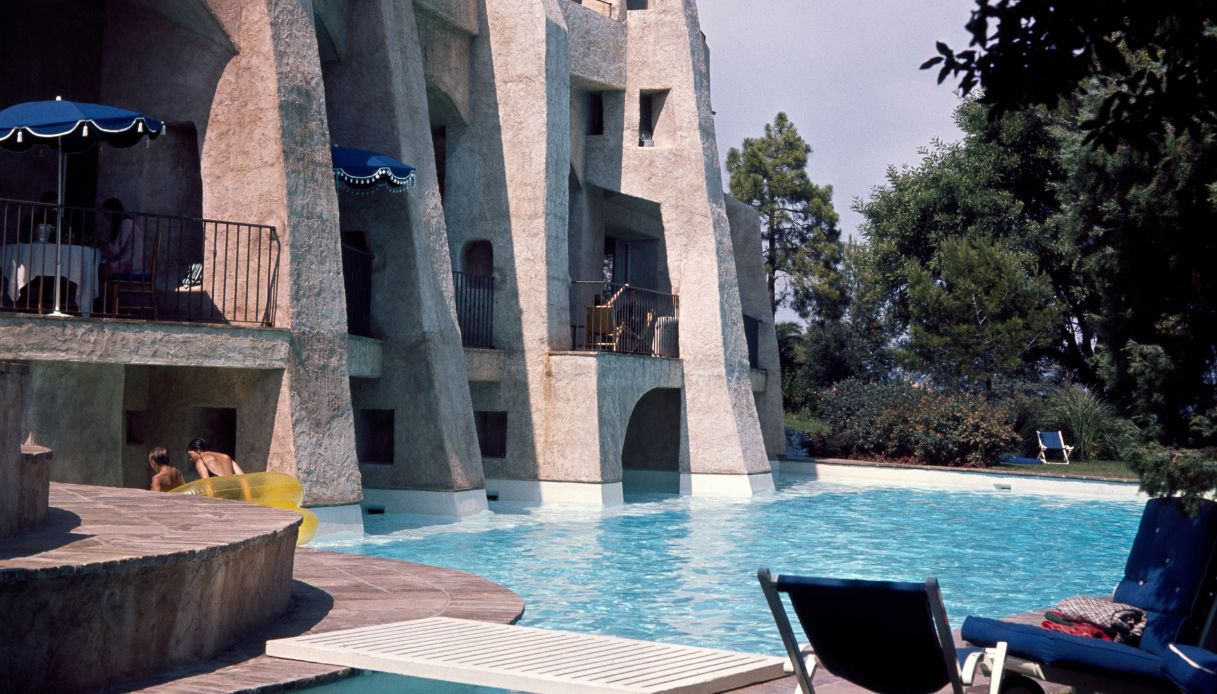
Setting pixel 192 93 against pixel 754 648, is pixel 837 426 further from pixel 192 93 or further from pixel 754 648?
pixel 754 648

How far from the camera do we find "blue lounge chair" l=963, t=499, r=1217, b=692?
5.97 meters

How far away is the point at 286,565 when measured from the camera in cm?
784

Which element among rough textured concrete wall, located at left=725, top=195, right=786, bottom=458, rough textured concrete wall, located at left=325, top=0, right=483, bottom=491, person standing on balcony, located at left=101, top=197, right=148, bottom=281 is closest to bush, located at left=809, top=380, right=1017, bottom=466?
rough textured concrete wall, located at left=725, top=195, right=786, bottom=458

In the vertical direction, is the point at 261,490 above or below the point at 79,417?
below

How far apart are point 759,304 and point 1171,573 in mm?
24110

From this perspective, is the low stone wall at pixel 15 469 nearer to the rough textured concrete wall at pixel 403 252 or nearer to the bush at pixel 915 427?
the rough textured concrete wall at pixel 403 252

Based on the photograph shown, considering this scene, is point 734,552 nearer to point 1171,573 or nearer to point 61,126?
point 61,126

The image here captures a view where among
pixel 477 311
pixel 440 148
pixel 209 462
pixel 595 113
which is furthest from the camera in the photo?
pixel 595 113

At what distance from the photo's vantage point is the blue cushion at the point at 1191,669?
17.2 feet

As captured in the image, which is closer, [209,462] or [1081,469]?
[209,462]

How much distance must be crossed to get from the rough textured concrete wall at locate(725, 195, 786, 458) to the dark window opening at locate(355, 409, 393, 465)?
12.9 metres

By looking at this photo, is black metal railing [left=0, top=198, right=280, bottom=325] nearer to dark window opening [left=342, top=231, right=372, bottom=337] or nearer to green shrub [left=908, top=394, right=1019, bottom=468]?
dark window opening [left=342, top=231, right=372, bottom=337]

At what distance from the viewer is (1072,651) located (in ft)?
19.8

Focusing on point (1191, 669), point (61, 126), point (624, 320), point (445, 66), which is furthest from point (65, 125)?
point (624, 320)
